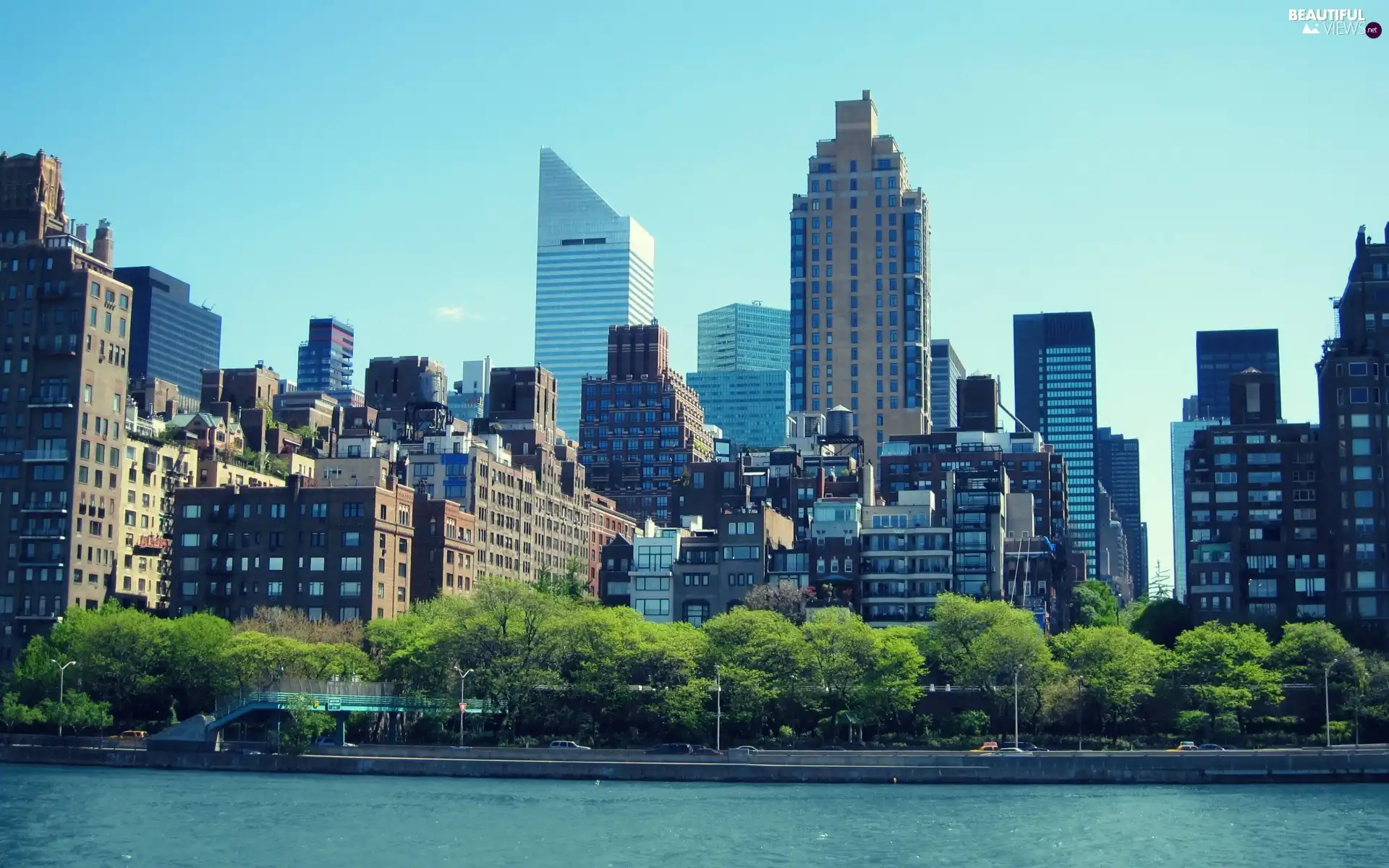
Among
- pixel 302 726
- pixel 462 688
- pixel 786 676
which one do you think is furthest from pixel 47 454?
pixel 786 676

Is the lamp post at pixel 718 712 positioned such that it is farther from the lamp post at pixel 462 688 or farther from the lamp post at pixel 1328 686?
the lamp post at pixel 1328 686

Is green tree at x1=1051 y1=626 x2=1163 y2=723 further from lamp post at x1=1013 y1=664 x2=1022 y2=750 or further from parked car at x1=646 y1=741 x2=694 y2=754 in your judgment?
parked car at x1=646 y1=741 x2=694 y2=754

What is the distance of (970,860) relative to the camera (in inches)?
4026

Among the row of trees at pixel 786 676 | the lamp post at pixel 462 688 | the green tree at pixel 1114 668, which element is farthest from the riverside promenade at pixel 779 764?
the green tree at pixel 1114 668

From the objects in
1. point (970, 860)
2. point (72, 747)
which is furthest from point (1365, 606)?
point (72, 747)

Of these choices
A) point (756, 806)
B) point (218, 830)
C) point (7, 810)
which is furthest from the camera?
point (756, 806)

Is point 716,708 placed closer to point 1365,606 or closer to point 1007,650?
point 1007,650

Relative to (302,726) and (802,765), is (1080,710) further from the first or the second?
(302,726)

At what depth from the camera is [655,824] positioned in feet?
389

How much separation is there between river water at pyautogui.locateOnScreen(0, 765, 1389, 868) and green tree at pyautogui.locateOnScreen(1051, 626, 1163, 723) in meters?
18.1

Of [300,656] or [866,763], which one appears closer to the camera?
[866,763]

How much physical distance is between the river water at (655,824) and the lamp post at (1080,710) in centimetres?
1953

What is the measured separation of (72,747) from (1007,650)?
83.9 metres

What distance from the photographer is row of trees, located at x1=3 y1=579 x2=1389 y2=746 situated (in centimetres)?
16425
